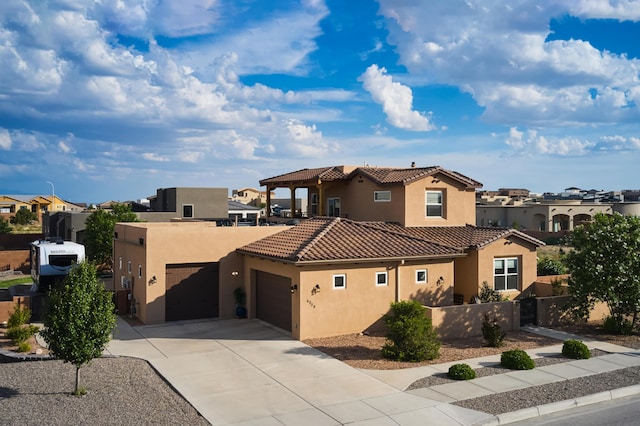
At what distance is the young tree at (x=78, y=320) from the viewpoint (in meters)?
13.7

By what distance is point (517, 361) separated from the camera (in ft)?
55.3

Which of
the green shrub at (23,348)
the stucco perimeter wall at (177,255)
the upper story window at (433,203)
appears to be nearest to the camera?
the green shrub at (23,348)

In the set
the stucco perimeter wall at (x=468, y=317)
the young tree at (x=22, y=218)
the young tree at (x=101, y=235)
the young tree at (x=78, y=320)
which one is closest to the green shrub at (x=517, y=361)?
the stucco perimeter wall at (x=468, y=317)

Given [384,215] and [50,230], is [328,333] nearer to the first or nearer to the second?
[384,215]

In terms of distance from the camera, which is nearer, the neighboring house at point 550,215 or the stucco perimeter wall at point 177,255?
the stucco perimeter wall at point 177,255

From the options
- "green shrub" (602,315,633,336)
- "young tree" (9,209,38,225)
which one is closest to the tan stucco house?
"green shrub" (602,315,633,336)

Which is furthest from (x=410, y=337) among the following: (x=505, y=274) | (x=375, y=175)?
(x=375, y=175)

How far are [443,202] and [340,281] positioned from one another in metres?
10.1

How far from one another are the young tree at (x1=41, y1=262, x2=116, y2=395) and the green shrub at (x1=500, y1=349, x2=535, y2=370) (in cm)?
1106

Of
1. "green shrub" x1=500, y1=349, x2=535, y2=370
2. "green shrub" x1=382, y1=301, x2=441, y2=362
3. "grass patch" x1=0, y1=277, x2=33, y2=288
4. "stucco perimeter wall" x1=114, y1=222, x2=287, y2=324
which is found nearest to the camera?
"green shrub" x1=500, y1=349, x2=535, y2=370

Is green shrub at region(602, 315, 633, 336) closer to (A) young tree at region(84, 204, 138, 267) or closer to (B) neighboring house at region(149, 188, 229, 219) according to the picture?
(A) young tree at region(84, 204, 138, 267)

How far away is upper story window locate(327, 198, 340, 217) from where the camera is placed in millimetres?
32509

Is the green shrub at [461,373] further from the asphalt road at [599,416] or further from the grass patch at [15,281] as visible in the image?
the grass patch at [15,281]

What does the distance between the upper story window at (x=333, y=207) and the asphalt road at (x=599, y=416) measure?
1956 cm
